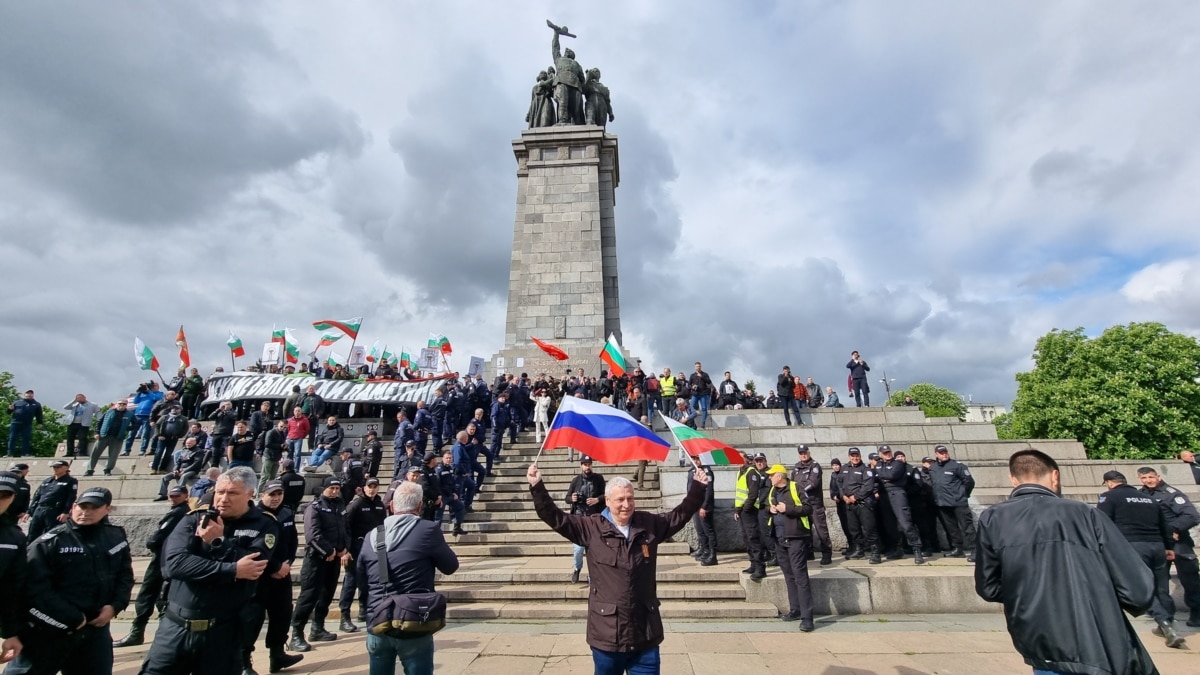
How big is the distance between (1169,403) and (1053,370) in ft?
17.1

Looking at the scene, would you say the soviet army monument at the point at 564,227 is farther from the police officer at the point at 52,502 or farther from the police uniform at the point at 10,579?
the police uniform at the point at 10,579

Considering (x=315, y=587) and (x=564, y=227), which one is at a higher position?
(x=564, y=227)

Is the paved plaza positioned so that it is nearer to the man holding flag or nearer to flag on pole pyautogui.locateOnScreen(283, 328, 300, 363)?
the man holding flag

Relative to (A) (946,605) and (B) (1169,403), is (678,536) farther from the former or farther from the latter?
(B) (1169,403)

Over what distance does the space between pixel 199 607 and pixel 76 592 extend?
123 cm

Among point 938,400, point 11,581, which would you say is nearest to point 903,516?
point 11,581

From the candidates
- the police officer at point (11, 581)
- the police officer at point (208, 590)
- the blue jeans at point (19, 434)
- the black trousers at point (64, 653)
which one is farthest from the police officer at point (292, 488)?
the blue jeans at point (19, 434)

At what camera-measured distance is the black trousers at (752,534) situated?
26.6 ft

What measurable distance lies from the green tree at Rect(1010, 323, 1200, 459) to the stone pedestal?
82.0 feet

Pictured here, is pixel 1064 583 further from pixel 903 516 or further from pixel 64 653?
pixel 903 516

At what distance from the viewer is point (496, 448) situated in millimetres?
14562

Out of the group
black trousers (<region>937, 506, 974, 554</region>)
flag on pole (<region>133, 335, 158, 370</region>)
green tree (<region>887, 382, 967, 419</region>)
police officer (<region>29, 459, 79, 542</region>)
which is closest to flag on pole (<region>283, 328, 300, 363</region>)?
flag on pole (<region>133, 335, 158, 370</region>)

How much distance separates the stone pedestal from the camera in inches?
896

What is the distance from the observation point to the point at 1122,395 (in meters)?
28.8
